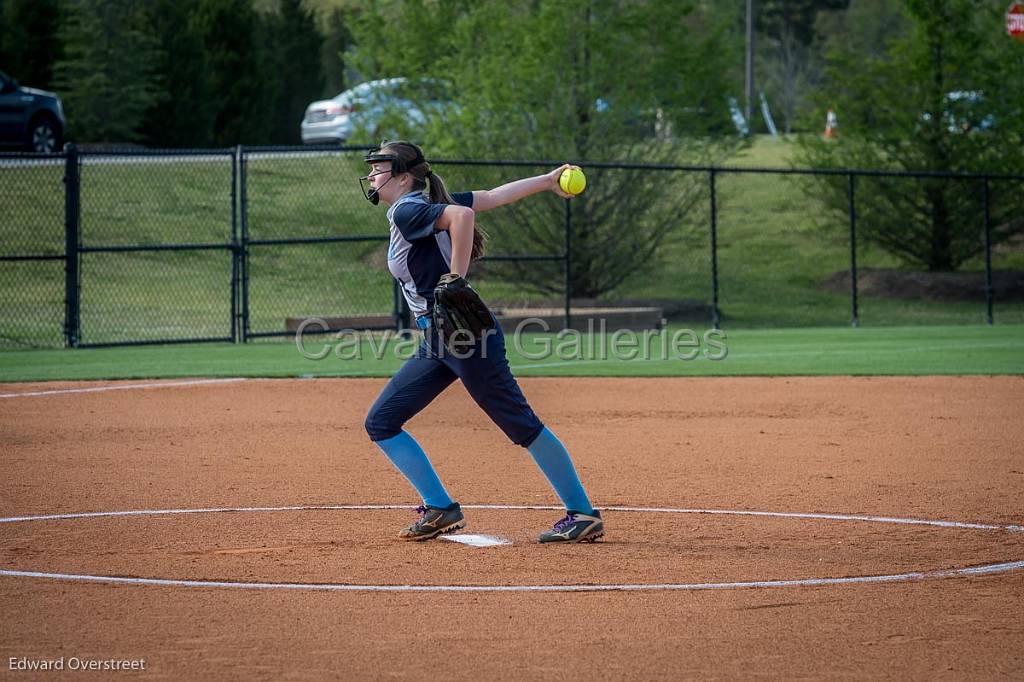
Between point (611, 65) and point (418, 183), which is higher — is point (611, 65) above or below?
above

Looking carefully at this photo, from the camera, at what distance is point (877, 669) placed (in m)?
4.89

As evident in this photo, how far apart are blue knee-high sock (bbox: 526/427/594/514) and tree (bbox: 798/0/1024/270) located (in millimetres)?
23530

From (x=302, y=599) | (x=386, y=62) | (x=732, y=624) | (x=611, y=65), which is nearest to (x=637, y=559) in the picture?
(x=732, y=624)

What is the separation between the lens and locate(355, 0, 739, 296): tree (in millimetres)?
25453

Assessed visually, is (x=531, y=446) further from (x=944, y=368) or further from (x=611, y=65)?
(x=611, y=65)

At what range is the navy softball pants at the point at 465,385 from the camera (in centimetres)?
682

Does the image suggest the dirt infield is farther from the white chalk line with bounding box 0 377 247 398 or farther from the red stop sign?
the red stop sign

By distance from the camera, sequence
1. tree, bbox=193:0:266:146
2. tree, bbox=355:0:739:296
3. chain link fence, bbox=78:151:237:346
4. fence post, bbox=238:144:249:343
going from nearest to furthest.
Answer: fence post, bbox=238:144:249:343, tree, bbox=355:0:739:296, chain link fence, bbox=78:151:237:346, tree, bbox=193:0:266:146

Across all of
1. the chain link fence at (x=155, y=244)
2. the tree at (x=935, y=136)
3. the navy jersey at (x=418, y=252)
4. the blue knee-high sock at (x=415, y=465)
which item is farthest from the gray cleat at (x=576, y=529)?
the tree at (x=935, y=136)

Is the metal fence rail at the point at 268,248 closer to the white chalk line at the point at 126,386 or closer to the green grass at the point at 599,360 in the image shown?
the green grass at the point at 599,360

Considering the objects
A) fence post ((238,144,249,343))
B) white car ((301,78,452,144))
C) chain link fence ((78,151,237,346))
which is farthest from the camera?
white car ((301,78,452,144))

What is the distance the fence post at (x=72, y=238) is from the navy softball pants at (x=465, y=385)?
42.4 feet

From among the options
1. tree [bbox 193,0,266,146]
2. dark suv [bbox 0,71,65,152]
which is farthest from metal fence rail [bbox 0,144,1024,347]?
tree [bbox 193,0,266,146]

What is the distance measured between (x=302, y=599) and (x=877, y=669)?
2365mm
